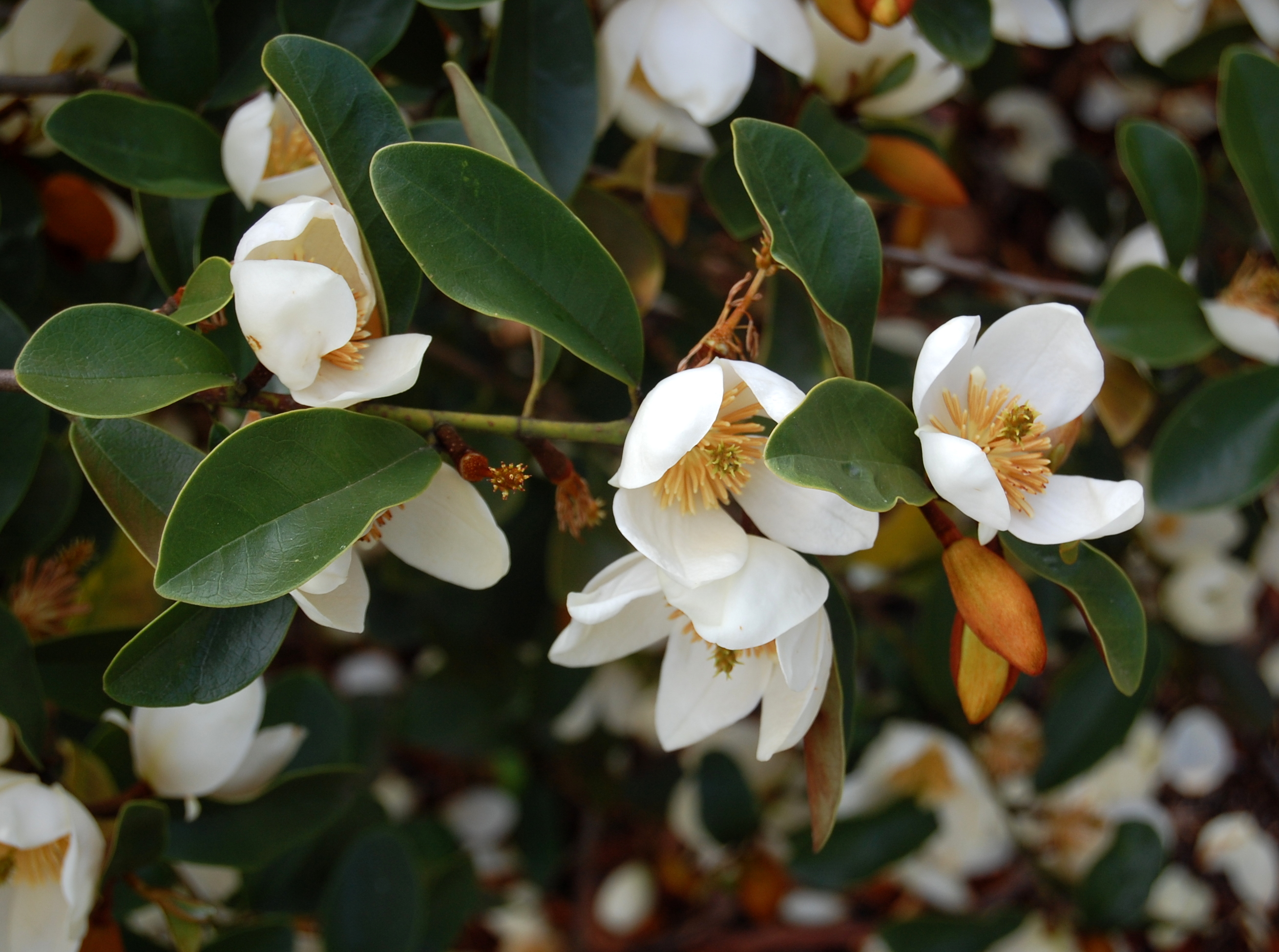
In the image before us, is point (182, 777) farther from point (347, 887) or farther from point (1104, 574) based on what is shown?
point (1104, 574)

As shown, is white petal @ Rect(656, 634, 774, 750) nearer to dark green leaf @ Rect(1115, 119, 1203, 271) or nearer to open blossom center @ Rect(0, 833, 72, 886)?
open blossom center @ Rect(0, 833, 72, 886)

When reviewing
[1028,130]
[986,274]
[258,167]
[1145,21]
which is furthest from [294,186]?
[1028,130]


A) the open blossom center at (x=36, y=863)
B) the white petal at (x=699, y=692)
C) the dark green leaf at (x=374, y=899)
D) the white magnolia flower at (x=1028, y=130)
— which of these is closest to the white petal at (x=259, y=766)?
the open blossom center at (x=36, y=863)

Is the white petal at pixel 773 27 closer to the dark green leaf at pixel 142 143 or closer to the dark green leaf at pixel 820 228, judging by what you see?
the dark green leaf at pixel 820 228

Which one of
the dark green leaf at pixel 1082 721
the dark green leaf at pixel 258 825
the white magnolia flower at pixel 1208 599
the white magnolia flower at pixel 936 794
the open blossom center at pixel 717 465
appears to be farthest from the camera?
the white magnolia flower at pixel 1208 599

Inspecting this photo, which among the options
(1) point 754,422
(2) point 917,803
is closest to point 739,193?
(1) point 754,422

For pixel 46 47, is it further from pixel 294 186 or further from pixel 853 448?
pixel 853 448

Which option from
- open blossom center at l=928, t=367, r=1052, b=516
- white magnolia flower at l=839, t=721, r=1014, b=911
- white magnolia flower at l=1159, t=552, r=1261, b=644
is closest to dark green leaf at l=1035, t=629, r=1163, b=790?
white magnolia flower at l=839, t=721, r=1014, b=911
